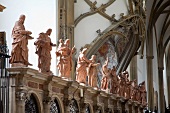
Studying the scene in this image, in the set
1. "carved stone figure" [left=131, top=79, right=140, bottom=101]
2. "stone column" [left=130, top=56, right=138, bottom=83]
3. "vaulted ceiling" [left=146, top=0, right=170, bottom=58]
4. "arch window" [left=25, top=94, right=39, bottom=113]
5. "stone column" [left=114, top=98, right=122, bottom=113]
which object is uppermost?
"vaulted ceiling" [left=146, top=0, right=170, bottom=58]

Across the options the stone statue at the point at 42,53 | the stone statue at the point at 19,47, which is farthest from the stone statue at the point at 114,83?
the stone statue at the point at 19,47

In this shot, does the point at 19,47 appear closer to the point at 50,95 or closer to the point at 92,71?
the point at 50,95

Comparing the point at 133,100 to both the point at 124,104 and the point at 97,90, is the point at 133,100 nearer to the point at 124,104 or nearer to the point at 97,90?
the point at 124,104

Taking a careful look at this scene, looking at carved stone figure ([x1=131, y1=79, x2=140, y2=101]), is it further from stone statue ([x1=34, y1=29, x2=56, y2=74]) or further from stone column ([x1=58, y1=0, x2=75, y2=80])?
stone statue ([x1=34, y1=29, x2=56, y2=74])

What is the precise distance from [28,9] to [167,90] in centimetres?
2807

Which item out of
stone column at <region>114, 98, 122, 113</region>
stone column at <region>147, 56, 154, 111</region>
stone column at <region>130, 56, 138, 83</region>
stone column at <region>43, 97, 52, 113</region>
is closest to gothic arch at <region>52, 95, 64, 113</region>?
stone column at <region>43, 97, 52, 113</region>

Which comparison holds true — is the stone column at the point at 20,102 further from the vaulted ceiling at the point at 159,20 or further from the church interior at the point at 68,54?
the vaulted ceiling at the point at 159,20

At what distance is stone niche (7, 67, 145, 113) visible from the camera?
11.9 metres

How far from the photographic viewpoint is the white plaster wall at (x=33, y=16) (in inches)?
634

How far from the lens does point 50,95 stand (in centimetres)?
1360

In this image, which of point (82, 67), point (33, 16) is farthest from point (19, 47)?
point (82, 67)

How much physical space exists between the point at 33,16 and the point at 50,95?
3.63 metres

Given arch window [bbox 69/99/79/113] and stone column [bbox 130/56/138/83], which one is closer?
arch window [bbox 69/99/79/113]

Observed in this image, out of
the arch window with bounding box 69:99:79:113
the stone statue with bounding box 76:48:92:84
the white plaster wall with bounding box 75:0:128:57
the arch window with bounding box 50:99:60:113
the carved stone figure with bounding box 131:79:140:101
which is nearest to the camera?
the arch window with bounding box 50:99:60:113
